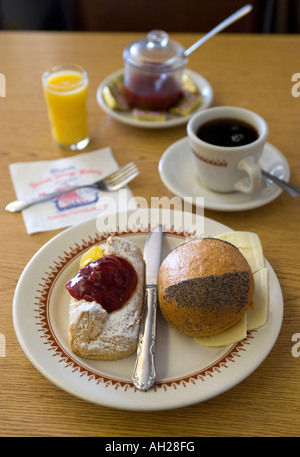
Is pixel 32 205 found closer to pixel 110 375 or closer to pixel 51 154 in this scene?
pixel 51 154

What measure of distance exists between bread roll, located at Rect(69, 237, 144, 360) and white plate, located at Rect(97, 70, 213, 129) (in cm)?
67

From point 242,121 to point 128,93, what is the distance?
1.30 feet

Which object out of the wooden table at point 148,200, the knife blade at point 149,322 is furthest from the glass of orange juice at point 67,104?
the knife blade at point 149,322

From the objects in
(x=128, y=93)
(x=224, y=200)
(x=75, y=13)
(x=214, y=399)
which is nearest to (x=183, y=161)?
(x=224, y=200)

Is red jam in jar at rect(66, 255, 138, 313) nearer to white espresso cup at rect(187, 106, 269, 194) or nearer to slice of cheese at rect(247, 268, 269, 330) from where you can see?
slice of cheese at rect(247, 268, 269, 330)

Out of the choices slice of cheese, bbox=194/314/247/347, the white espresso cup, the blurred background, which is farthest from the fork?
the blurred background

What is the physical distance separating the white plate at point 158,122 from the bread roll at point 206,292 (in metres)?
0.62

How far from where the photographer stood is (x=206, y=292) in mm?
797

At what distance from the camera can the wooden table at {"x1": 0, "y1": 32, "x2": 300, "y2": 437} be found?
75 cm

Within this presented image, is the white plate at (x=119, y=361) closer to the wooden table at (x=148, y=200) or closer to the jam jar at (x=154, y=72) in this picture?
the wooden table at (x=148, y=200)

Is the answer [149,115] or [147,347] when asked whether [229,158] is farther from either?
[147,347]

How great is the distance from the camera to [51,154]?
1327mm

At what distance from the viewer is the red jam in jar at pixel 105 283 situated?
838 mm

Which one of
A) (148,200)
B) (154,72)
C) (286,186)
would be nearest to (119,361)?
(148,200)
